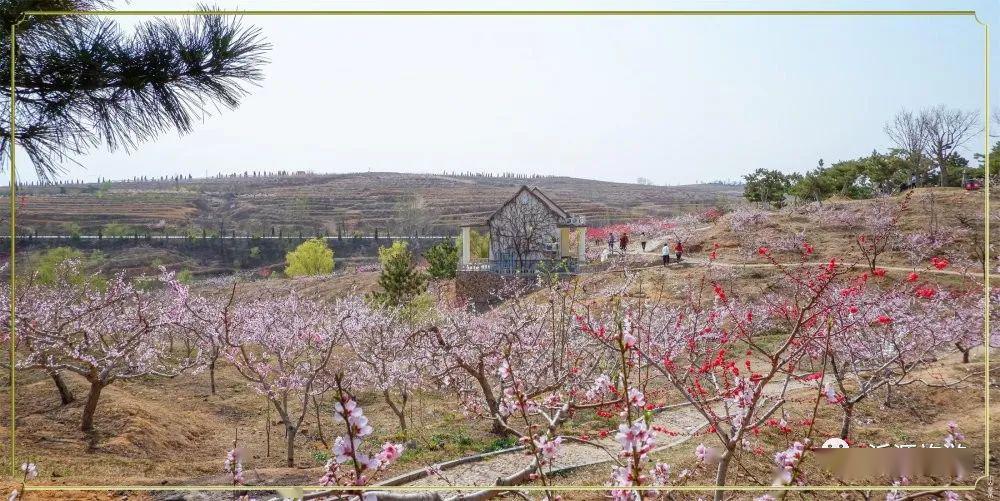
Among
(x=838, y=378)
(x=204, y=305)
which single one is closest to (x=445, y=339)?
(x=204, y=305)

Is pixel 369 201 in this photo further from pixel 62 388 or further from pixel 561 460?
pixel 62 388

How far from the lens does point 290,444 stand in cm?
308

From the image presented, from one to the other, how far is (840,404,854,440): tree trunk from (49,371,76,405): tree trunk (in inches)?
145

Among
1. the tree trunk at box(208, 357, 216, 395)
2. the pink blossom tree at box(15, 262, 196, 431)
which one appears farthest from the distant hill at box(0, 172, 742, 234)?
the tree trunk at box(208, 357, 216, 395)

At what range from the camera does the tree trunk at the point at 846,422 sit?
3072 millimetres

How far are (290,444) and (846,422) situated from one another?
8.52 feet

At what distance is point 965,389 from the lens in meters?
3.09

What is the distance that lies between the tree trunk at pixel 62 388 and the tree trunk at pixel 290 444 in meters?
1.11

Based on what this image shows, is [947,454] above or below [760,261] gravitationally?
below

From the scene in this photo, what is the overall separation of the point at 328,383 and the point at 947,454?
9.60 feet

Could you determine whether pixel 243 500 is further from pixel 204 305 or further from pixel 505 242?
pixel 505 242

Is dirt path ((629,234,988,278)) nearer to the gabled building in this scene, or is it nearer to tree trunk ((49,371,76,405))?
the gabled building

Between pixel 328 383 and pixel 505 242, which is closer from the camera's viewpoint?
pixel 505 242

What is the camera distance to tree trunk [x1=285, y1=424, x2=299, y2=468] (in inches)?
121
